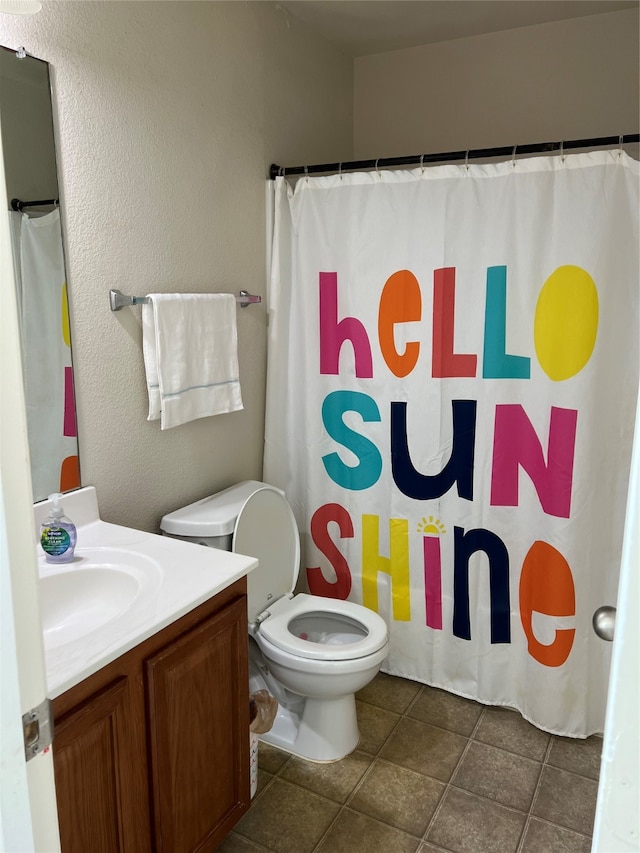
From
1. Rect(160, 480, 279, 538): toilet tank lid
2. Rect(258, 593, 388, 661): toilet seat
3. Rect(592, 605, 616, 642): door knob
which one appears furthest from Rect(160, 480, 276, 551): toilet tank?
Rect(592, 605, 616, 642): door knob

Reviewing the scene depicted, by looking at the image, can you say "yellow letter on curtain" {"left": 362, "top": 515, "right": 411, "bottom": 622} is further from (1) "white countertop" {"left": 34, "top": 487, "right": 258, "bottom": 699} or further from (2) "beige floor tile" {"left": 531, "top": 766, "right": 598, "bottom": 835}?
(1) "white countertop" {"left": 34, "top": 487, "right": 258, "bottom": 699}

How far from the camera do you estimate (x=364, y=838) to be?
1.90 m

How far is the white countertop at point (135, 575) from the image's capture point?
1.29m

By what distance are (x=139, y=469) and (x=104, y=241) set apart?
68cm

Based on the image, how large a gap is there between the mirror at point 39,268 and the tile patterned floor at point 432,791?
116 centimetres

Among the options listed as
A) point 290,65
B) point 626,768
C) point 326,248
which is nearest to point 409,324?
point 326,248

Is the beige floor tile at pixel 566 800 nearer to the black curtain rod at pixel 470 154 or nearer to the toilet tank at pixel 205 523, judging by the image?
the toilet tank at pixel 205 523

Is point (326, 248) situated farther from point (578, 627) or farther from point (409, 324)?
point (578, 627)

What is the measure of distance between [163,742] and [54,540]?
0.54 m

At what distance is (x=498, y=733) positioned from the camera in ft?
7.73

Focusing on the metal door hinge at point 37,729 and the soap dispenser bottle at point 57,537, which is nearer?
the metal door hinge at point 37,729

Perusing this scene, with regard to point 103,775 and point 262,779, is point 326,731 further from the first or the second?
point 103,775

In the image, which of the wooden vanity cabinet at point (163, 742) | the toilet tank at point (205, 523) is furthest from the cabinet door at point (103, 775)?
the toilet tank at point (205, 523)

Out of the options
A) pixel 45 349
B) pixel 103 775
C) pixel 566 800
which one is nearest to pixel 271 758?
pixel 566 800
